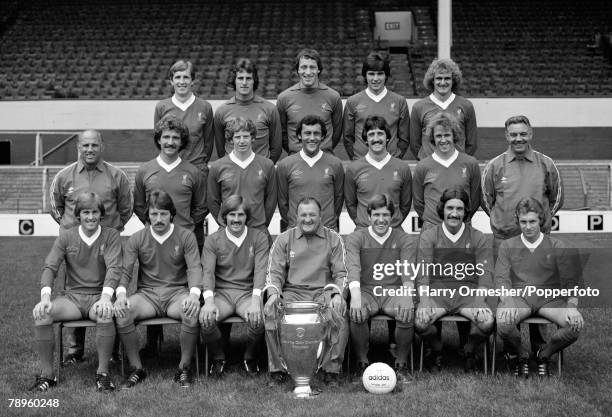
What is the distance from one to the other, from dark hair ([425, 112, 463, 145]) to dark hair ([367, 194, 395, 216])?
0.63 m

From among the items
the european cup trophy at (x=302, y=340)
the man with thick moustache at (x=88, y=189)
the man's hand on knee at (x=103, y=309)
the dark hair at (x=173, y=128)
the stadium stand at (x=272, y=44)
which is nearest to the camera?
the european cup trophy at (x=302, y=340)

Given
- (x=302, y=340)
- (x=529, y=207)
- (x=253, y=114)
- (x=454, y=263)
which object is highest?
(x=253, y=114)

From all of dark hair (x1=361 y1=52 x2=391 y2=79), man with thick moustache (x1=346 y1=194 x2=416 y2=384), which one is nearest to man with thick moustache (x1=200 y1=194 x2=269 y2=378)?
man with thick moustache (x1=346 y1=194 x2=416 y2=384)

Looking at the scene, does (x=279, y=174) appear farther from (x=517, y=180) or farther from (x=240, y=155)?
(x=517, y=180)

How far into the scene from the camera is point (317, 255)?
4793 millimetres

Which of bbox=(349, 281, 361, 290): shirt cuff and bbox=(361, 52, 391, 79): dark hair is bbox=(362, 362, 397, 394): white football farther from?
bbox=(361, 52, 391, 79): dark hair

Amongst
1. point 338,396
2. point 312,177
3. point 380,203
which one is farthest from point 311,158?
point 338,396

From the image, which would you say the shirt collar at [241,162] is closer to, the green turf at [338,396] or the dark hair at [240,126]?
the dark hair at [240,126]

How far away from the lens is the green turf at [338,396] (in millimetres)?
4004

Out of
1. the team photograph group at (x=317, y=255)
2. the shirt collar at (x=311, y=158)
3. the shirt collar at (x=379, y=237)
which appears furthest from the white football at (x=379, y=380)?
the shirt collar at (x=311, y=158)

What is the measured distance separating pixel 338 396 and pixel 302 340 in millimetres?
375

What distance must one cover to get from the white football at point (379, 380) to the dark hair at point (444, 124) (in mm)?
1656

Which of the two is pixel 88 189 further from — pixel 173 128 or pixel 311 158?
pixel 311 158

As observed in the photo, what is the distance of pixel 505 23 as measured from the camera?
63.0 feet
